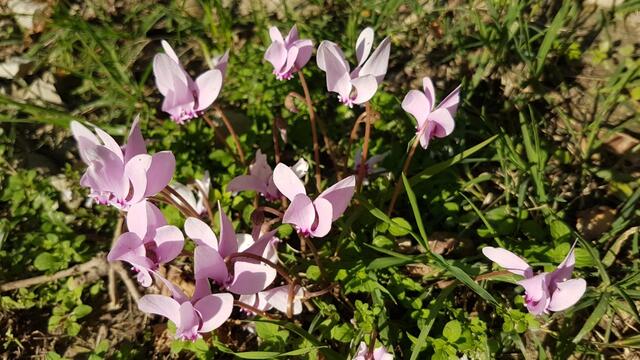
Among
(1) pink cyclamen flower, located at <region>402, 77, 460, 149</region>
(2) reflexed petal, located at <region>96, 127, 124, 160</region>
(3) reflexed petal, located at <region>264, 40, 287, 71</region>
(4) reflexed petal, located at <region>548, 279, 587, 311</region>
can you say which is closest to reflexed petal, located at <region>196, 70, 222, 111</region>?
(3) reflexed petal, located at <region>264, 40, 287, 71</region>

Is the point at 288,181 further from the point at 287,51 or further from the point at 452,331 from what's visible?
the point at 452,331

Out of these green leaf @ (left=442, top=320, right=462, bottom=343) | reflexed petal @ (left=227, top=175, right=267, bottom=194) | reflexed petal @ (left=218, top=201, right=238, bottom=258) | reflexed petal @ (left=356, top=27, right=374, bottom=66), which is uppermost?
reflexed petal @ (left=356, top=27, right=374, bottom=66)

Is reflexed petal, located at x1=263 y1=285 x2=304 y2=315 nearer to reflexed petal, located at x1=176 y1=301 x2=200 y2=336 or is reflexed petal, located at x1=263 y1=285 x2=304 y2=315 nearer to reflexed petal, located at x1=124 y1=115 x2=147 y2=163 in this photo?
reflexed petal, located at x1=176 y1=301 x2=200 y2=336

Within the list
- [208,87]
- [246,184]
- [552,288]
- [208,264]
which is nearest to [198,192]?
[246,184]

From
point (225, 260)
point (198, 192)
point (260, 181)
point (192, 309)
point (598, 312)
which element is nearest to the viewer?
point (192, 309)

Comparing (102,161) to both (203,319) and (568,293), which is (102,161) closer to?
(203,319)

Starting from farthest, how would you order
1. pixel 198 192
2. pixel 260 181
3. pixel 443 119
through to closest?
pixel 198 192 < pixel 260 181 < pixel 443 119

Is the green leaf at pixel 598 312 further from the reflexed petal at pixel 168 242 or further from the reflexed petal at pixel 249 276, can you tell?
the reflexed petal at pixel 168 242
